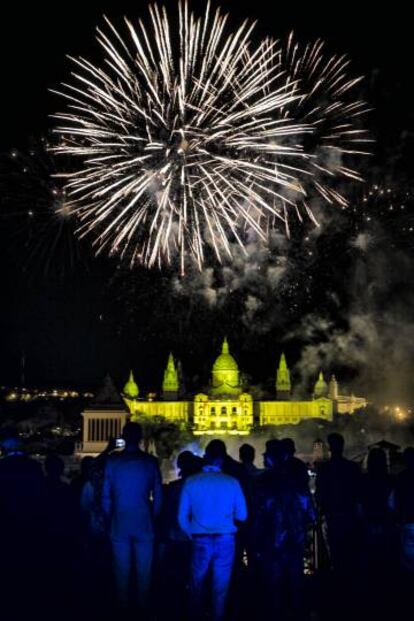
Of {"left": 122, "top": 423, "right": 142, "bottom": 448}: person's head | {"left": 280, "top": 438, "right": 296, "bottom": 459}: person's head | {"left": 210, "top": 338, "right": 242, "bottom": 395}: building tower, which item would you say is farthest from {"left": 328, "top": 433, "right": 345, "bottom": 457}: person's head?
{"left": 210, "top": 338, "right": 242, "bottom": 395}: building tower

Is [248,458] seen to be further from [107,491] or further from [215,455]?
[107,491]

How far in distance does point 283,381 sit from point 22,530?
6849 centimetres

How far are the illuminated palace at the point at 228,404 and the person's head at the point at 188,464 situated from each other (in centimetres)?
6162

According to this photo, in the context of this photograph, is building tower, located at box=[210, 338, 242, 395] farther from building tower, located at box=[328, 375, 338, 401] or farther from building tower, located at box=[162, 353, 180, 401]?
building tower, located at box=[328, 375, 338, 401]

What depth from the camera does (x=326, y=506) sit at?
7531 millimetres

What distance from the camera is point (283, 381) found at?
2928 inches

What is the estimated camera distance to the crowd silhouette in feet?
19.9

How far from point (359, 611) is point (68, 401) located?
90.7 m

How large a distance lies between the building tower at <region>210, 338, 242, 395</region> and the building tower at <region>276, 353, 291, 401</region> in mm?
4222

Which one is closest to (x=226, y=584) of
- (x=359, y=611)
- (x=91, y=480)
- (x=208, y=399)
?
(x=359, y=611)

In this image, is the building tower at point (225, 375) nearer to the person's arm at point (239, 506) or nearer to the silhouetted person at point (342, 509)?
the silhouetted person at point (342, 509)

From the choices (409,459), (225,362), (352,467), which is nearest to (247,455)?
(352,467)

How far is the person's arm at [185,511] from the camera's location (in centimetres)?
599

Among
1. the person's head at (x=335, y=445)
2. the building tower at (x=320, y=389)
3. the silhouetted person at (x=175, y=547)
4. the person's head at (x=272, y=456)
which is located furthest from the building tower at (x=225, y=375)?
the person's head at (x=272, y=456)
